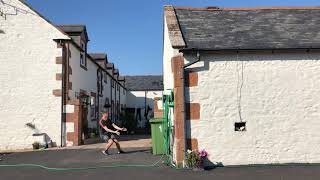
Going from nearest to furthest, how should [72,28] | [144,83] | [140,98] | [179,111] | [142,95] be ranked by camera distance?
[179,111]
[72,28]
[140,98]
[142,95]
[144,83]

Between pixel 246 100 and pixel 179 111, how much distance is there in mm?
1984

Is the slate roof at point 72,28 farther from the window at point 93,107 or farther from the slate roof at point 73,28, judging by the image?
the window at point 93,107

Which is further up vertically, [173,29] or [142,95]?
[142,95]

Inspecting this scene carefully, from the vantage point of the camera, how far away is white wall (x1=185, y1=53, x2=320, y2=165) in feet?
41.8

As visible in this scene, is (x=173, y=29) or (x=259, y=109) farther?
(x=173, y=29)

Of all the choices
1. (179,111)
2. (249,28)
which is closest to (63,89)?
(179,111)

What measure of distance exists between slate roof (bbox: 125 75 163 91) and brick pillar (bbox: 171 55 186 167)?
42.8 meters

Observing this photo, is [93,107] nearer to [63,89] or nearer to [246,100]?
[63,89]

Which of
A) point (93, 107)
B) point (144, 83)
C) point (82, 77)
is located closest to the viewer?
point (82, 77)

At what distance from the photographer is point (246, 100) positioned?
42.3 ft

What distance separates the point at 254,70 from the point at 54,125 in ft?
34.1

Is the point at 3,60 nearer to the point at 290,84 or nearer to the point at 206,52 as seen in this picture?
the point at 206,52

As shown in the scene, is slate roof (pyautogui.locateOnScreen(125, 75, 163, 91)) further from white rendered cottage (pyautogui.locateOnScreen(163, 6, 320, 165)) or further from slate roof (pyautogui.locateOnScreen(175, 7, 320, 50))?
white rendered cottage (pyautogui.locateOnScreen(163, 6, 320, 165))

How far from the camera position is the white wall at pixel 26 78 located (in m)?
19.9
